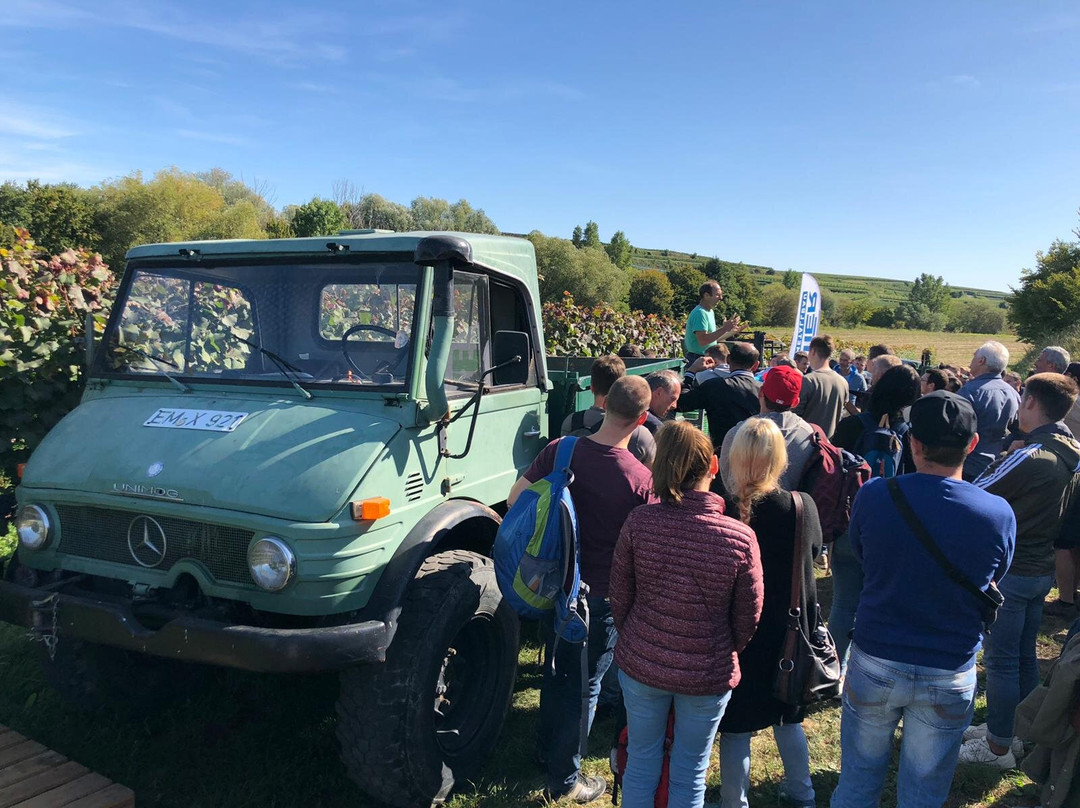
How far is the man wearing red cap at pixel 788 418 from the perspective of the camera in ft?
11.3

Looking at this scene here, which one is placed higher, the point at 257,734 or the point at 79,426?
the point at 79,426

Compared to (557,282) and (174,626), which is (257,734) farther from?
(557,282)

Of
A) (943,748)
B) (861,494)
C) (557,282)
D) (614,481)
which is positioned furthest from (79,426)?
(557,282)

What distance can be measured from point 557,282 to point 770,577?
3510cm

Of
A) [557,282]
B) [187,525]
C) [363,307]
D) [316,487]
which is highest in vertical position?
[557,282]

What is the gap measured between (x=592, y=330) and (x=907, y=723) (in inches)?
329

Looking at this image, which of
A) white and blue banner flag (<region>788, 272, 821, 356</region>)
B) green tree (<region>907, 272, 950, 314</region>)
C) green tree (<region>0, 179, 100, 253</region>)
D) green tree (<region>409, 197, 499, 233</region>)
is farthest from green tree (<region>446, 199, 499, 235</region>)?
green tree (<region>907, 272, 950, 314</region>)

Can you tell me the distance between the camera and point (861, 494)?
253cm

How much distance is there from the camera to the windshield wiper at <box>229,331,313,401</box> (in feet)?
10.9

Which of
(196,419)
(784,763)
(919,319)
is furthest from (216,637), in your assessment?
(919,319)

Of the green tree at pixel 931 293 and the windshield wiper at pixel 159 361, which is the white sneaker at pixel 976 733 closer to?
the windshield wiper at pixel 159 361

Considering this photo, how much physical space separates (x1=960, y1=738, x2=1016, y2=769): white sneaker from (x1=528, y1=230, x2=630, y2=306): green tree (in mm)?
31033

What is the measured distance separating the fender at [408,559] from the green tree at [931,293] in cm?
8832

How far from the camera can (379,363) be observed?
11.1 feet
